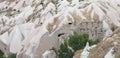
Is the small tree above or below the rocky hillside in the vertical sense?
above

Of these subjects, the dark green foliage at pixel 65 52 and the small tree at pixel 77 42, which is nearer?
the dark green foliage at pixel 65 52

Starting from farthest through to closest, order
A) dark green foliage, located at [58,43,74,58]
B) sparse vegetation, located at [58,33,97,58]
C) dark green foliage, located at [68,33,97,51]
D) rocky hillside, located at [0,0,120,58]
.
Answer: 1. rocky hillside, located at [0,0,120,58]
2. dark green foliage, located at [68,33,97,51]
3. sparse vegetation, located at [58,33,97,58]
4. dark green foliage, located at [58,43,74,58]

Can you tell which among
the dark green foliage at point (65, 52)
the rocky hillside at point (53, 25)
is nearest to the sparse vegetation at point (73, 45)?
the dark green foliage at point (65, 52)

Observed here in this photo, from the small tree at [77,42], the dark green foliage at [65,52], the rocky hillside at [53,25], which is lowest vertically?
the rocky hillside at [53,25]

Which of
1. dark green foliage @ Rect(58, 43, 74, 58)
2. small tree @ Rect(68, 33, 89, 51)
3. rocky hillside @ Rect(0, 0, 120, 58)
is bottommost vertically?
rocky hillside @ Rect(0, 0, 120, 58)

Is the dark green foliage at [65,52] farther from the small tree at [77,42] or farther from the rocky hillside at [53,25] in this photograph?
the rocky hillside at [53,25]

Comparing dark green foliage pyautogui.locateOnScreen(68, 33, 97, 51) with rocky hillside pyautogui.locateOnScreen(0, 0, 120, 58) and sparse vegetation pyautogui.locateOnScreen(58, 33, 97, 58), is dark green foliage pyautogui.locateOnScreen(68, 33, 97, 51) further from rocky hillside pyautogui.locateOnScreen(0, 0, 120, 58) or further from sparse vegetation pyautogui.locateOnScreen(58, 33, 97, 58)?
rocky hillside pyautogui.locateOnScreen(0, 0, 120, 58)

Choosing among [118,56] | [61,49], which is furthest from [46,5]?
[118,56]

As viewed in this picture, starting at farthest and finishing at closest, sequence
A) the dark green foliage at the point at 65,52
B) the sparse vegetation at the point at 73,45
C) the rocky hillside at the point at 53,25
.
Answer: the rocky hillside at the point at 53,25 < the sparse vegetation at the point at 73,45 < the dark green foliage at the point at 65,52

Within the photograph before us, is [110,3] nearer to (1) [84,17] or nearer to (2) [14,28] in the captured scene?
(1) [84,17]

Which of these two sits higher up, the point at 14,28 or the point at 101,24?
the point at 101,24

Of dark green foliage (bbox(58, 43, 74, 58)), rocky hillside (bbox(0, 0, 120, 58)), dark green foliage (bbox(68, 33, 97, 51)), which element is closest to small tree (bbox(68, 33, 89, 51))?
dark green foliage (bbox(68, 33, 97, 51))
